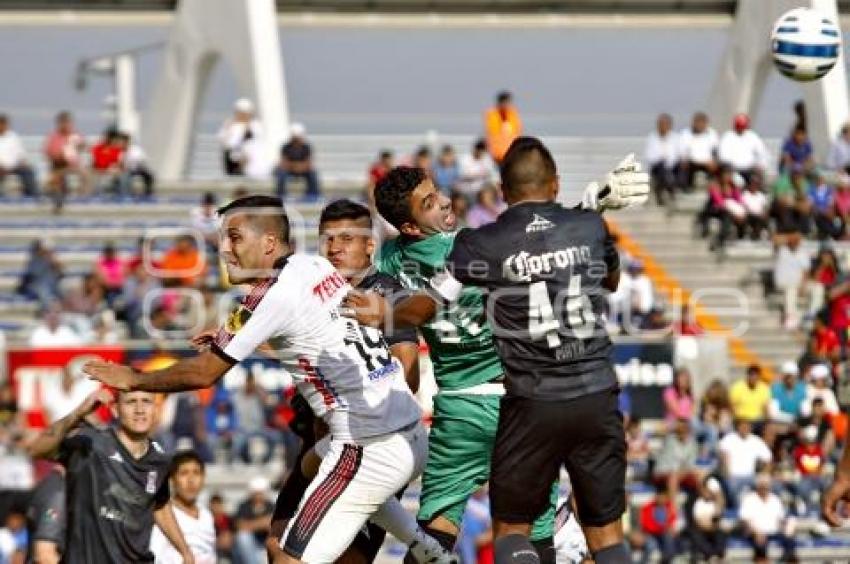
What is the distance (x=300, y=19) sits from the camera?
3847cm

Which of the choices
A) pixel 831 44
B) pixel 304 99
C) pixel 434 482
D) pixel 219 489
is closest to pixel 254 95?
pixel 304 99

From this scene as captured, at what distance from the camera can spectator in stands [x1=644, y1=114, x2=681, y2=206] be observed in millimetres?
31453

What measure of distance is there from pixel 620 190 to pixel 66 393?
1342 cm

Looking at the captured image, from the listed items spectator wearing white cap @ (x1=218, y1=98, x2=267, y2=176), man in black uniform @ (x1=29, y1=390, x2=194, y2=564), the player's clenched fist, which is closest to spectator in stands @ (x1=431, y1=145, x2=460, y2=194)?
spectator wearing white cap @ (x1=218, y1=98, x2=267, y2=176)

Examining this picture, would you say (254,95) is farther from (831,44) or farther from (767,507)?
(831,44)

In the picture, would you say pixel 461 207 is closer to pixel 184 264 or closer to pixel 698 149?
pixel 184 264

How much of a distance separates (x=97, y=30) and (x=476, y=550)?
24.6 m

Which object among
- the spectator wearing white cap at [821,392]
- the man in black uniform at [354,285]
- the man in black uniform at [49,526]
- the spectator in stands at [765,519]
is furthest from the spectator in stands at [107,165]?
the man in black uniform at [354,285]

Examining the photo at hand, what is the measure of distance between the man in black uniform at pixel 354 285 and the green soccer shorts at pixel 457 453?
35cm

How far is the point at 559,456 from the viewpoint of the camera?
389 inches

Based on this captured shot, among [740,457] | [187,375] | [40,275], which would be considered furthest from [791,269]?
[187,375]

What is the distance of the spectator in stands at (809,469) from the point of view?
23922 mm

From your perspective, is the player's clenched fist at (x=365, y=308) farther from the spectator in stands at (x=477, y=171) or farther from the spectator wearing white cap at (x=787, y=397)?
the spectator in stands at (x=477, y=171)

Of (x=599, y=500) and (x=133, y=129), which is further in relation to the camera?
(x=133, y=129)
